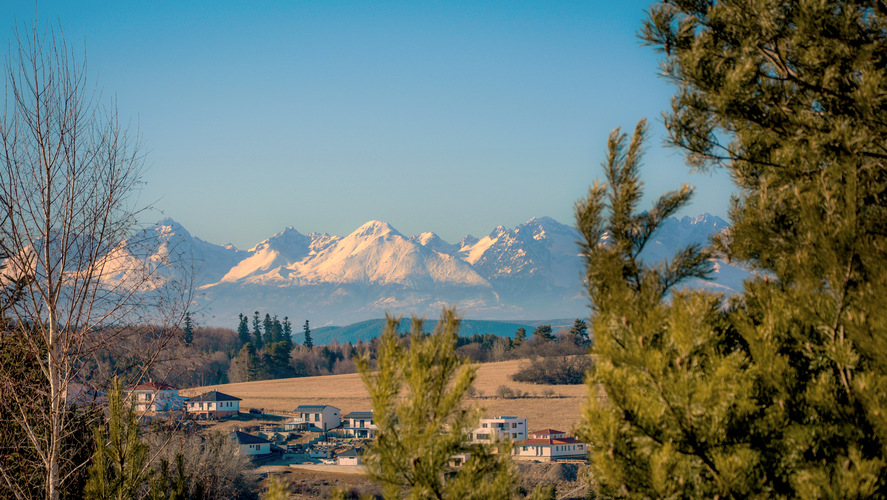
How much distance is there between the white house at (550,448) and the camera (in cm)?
3378

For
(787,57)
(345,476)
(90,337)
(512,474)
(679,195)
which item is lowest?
(345,476)

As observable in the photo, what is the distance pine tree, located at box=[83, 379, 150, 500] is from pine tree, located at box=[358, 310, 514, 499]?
14.7ft

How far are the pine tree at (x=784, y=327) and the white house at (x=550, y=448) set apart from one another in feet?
97.3

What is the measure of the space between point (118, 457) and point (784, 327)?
677 cm

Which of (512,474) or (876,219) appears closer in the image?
(512,474)

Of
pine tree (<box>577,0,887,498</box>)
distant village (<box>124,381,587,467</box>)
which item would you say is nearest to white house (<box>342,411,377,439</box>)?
distant village (<box>124,381,587,467</box>)

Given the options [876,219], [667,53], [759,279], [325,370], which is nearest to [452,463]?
[759,279]

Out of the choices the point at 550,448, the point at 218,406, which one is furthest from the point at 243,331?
the point at 550,448

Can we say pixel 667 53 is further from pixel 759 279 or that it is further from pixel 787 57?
pixel 759 279

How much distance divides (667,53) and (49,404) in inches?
317

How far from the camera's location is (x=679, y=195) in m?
5.20

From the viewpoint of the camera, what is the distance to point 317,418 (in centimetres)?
5334

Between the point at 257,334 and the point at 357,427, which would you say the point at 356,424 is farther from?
the point at 257,334

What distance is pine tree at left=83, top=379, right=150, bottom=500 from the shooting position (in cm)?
688
